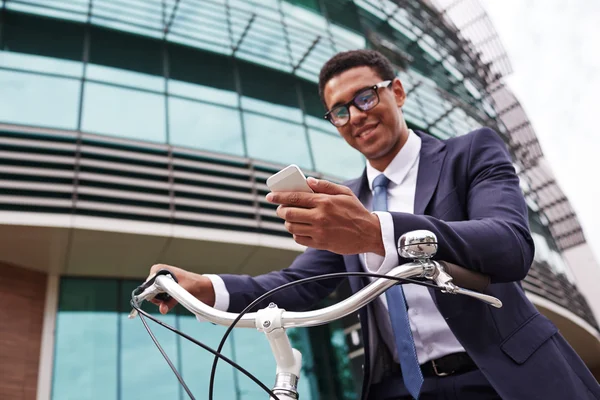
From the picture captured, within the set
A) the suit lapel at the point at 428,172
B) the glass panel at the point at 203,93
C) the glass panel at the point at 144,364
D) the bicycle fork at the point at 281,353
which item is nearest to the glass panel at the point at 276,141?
the glass panel at the point at 203,93

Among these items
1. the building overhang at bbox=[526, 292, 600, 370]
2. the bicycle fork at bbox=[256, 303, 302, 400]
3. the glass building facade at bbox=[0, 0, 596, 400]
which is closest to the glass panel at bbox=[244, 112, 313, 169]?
the glass building facade at bbox=[0, 0, 596, 400]

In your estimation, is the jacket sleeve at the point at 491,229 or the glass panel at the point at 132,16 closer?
the jacket sleeve at the point at 491,229

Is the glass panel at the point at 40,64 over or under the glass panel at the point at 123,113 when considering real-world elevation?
over

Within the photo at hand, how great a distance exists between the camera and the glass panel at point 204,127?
910 cm

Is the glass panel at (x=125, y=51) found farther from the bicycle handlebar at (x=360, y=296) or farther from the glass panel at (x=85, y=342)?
the bicycle handlebar at (x=360, y=296)

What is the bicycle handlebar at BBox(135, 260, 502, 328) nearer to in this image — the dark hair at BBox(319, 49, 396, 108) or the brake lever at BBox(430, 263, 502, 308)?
the brake lever at BBox(430, 263, 502, 308)

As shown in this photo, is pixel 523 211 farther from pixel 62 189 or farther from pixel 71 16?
pixel 71 16

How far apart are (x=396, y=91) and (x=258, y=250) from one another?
6.27 meters

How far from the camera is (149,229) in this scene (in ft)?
24.2

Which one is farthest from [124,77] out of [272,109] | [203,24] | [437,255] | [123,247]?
[437,255]

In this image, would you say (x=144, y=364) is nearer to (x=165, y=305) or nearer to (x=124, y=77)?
(x=124, y=77)

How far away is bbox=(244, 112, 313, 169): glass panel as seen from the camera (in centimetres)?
978

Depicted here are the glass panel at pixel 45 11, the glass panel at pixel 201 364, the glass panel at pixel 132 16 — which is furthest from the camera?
the glass panel at pixel 132 16

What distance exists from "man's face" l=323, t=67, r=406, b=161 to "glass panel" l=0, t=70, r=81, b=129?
727 cm
